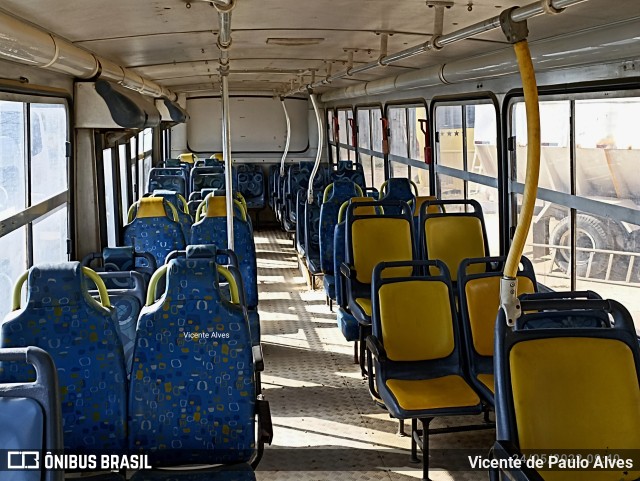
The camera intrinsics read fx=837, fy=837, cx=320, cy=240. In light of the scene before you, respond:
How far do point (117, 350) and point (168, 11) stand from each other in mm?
1775

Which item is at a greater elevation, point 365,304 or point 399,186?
point 399,186

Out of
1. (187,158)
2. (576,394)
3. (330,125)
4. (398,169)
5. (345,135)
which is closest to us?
(576,394)

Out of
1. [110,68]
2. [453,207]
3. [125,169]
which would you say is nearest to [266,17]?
[110,68]

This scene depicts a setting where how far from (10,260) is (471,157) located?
3899mm

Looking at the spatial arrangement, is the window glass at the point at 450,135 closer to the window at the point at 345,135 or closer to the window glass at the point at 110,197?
the window glass at the point at 110,197

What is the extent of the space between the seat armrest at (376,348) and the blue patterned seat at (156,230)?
234 centimetres

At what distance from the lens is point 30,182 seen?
484 cm

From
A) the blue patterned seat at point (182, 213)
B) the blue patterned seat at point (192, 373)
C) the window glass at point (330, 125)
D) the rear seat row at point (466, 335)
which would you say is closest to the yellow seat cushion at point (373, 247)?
the rear seat row at point (466, 335)

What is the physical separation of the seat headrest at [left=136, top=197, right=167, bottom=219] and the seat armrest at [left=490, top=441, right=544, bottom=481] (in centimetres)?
391

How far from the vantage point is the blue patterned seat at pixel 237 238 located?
5609 mm

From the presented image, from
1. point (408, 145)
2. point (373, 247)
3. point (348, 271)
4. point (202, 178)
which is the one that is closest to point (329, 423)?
point (348, 271)

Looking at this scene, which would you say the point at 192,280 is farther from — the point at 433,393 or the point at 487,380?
the point at 487,380

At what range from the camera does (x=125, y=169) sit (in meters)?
9.23

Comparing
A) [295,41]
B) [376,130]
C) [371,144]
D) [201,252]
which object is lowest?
[201,252]
